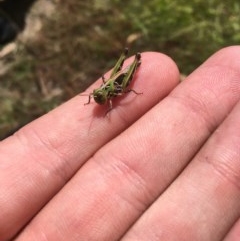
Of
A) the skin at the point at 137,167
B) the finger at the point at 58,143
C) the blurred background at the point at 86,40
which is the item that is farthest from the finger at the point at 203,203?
the blurred background at the point at 86,40

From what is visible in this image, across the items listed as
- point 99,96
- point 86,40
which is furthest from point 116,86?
point 86,40

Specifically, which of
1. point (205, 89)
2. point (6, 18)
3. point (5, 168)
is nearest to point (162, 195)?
point (205, 89)

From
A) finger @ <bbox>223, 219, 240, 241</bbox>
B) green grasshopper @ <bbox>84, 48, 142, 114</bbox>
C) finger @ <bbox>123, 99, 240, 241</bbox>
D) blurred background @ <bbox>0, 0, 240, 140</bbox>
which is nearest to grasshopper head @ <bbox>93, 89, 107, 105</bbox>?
green grasshopper @ <bbox>84, 48, 142, 114</bbox>

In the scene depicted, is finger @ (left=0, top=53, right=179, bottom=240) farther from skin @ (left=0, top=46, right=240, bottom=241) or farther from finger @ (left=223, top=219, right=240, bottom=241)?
finger @ (left=223, top=219, right=240, bottom=241)

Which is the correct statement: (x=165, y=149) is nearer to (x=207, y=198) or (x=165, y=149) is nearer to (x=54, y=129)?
(x=207, y=198)

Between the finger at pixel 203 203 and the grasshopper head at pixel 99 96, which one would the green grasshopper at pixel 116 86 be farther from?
the finger at pixel 203 203

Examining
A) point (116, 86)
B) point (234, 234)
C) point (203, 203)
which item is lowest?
point (234, 234)

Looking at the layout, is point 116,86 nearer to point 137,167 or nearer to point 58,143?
point 58,143
